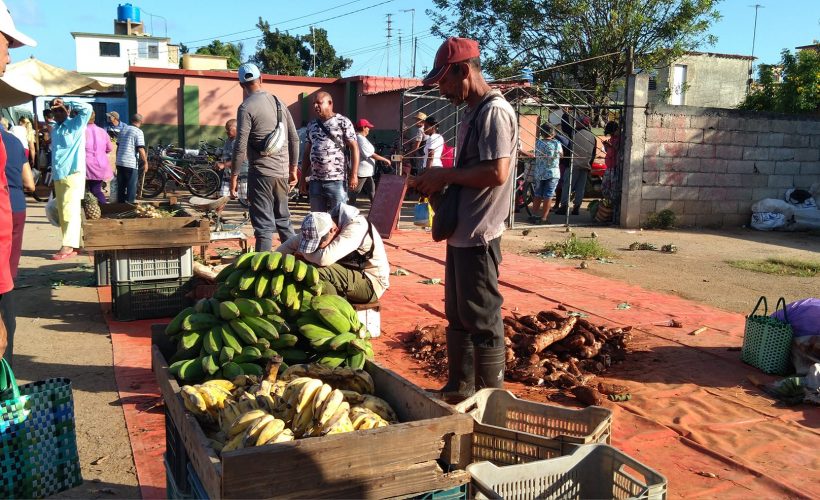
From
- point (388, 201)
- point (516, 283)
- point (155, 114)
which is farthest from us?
point (155, 114)

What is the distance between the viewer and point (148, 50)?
5531 cm

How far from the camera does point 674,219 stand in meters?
13.6

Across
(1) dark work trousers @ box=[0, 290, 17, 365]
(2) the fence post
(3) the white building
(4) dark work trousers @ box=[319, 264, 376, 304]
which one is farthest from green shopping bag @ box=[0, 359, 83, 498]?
(3) the white building

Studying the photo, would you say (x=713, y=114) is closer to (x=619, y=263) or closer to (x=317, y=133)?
(x=619, y=263)

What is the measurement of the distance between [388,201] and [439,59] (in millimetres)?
6859

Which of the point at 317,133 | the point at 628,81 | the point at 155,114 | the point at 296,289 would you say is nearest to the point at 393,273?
the point at 317,133

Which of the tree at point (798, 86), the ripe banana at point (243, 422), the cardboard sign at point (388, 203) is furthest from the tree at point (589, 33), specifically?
the ripe banana at point (243, 422)

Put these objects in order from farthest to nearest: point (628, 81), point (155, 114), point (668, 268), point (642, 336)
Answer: point (155, 114)
point (628, 81)
point (668, 268)
point (642, 336)

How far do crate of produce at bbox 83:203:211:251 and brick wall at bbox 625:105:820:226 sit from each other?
365 inches

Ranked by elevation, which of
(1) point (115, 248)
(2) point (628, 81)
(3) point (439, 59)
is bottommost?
(1) point (115, 248)

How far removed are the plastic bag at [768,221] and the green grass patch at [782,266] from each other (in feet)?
12.5

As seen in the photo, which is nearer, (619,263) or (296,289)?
(296,289)

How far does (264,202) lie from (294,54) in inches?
1748

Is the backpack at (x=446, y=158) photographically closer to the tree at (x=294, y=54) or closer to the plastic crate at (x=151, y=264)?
the plastic crate at (x=151, y=264)
